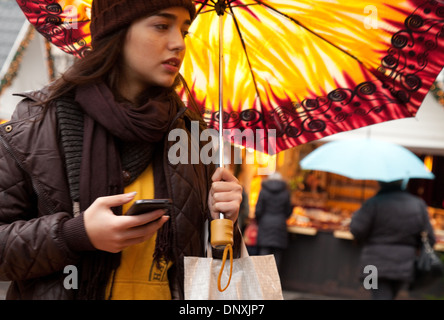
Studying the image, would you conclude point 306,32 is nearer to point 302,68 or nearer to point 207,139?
point 302,68

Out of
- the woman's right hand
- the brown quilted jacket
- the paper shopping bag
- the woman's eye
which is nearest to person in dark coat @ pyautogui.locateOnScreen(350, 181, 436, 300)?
the paper shopping bag

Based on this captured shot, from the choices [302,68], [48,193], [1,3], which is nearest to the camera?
[48,193]

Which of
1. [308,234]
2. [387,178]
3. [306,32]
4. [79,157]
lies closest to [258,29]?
[306,32]

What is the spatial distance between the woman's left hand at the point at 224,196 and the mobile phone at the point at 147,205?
0.36 metres

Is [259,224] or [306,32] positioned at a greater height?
[306,32]

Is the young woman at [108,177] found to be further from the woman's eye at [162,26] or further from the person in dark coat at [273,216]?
the person in dark coat at [273,216]

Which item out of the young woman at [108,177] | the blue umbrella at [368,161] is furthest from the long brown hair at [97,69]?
the blue umbrella at [368,161]

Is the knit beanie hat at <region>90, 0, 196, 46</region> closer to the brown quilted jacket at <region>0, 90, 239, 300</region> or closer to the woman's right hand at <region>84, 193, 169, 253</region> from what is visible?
the brown quilted jacket at <region>0, 90, 239, 300</region>

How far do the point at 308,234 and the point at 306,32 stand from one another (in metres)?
6.11

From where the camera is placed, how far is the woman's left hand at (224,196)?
5.62 feet

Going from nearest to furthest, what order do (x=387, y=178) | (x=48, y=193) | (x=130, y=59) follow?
(x=48, y=193) → (x=130, y=59) → (x=387, y=178)

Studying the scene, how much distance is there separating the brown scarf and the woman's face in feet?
0.42

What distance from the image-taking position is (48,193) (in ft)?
5.02

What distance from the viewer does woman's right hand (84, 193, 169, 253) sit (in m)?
1.41
